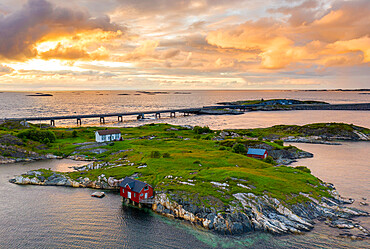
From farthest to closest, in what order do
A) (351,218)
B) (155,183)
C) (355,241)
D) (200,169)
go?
(200,169) → (155,183) → (351,218) → (355,241)

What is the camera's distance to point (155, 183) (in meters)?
65.2

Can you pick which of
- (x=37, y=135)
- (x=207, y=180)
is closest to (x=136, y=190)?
(x=207, y=180)

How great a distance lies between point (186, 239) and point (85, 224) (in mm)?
20582

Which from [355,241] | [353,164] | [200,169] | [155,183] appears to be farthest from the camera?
[353,164]

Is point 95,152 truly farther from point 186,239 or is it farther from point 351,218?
point 351,218

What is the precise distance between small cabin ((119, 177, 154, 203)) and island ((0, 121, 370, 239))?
2.09 meters

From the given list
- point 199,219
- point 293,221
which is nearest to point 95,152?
point 199,219

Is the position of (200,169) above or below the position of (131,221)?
above

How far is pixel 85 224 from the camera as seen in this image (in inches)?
2039

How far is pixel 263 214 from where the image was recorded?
52.8 meters

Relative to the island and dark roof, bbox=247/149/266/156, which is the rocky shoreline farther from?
dark roof, bbox=247/149/266/156

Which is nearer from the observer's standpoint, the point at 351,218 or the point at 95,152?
the point at 351,218

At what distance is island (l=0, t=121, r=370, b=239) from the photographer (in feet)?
171

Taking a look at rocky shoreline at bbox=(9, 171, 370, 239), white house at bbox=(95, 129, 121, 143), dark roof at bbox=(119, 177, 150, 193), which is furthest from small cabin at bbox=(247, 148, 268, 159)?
white house at bbox=(95, 129, 121, 143)
